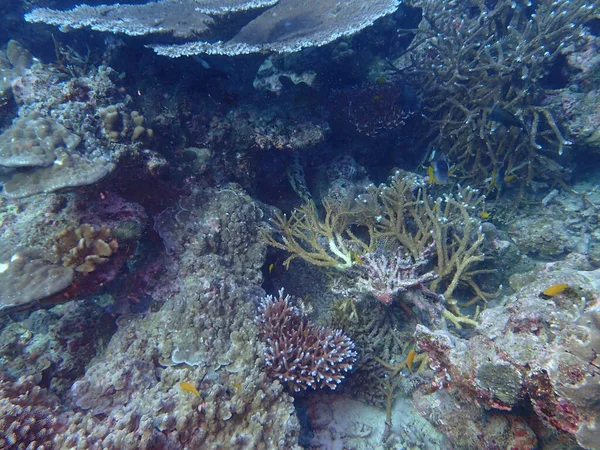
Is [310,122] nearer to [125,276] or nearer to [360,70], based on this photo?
[360,70]

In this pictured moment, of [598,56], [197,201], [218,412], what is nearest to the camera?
[218,412]

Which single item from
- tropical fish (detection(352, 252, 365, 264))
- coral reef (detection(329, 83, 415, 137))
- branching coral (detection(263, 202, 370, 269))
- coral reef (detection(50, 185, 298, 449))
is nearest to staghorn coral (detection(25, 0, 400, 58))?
coral reef (detection(329, 83, 415, 137))

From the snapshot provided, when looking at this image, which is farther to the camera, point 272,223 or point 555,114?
point 555,114

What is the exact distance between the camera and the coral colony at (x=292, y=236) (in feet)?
8.74

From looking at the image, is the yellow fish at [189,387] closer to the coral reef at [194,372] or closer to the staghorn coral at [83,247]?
the coral reef at [194,372]

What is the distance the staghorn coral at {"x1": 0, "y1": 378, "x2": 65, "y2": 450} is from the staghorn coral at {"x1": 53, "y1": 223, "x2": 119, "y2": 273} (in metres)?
1.14

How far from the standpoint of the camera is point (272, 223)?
14.8ft

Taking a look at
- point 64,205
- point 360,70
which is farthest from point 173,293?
point 360,70

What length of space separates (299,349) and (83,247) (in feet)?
7.94

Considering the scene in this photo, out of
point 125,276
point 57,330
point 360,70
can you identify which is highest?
point 360,70

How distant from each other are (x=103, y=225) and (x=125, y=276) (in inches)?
26.4

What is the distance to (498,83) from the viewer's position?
522 cm

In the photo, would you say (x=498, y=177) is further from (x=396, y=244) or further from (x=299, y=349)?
(x=299, y=349)

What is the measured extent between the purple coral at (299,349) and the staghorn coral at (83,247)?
5.69 feet
